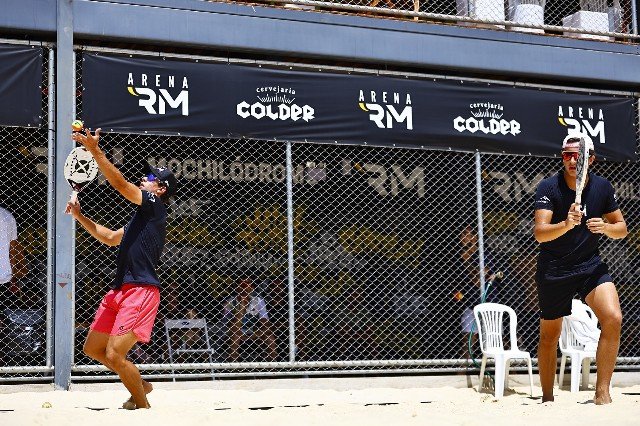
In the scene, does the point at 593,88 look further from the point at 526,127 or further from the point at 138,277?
the point at 138,277

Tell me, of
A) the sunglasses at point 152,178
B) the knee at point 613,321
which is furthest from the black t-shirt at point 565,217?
the sunglasses at point 152,178

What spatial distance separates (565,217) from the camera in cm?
696

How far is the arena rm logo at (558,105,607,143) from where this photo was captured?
1133 centimetres

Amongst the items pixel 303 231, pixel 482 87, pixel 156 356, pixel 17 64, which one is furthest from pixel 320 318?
pixel 17 64

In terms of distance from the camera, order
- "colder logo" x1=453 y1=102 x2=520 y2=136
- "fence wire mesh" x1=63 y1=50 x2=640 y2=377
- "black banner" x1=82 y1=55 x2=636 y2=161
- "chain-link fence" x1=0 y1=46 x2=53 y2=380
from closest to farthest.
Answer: "chain-link fence" x1=0 y1=46 x2=53 y2=380
"black banner" x1=82 y1=55 x2=636 y2=161
"fence wire mesh" x1=63 y1=50 x2=640 y2=377
"colder logo" x1=453 y1=102 x2=520 y2=136

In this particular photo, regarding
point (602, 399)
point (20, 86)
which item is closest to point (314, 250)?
point (20, 86)

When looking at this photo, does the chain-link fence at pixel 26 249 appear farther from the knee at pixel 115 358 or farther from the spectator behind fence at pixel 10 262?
the knee at pixel 115 358

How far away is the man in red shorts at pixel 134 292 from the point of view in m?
6.63

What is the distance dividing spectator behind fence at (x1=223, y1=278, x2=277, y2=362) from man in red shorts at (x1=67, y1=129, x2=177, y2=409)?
11.0ft

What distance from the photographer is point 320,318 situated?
10727 millimetres

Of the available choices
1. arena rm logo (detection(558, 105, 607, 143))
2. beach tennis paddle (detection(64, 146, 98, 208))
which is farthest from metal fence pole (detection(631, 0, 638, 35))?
beach tennis paddle (detection(64, 146, 98, 208))

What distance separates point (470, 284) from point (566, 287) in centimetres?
404

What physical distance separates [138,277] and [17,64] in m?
3.51

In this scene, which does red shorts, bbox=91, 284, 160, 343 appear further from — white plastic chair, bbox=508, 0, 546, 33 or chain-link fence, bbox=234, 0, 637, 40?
white plastic chair, bbox=508, 0, 546, 33
